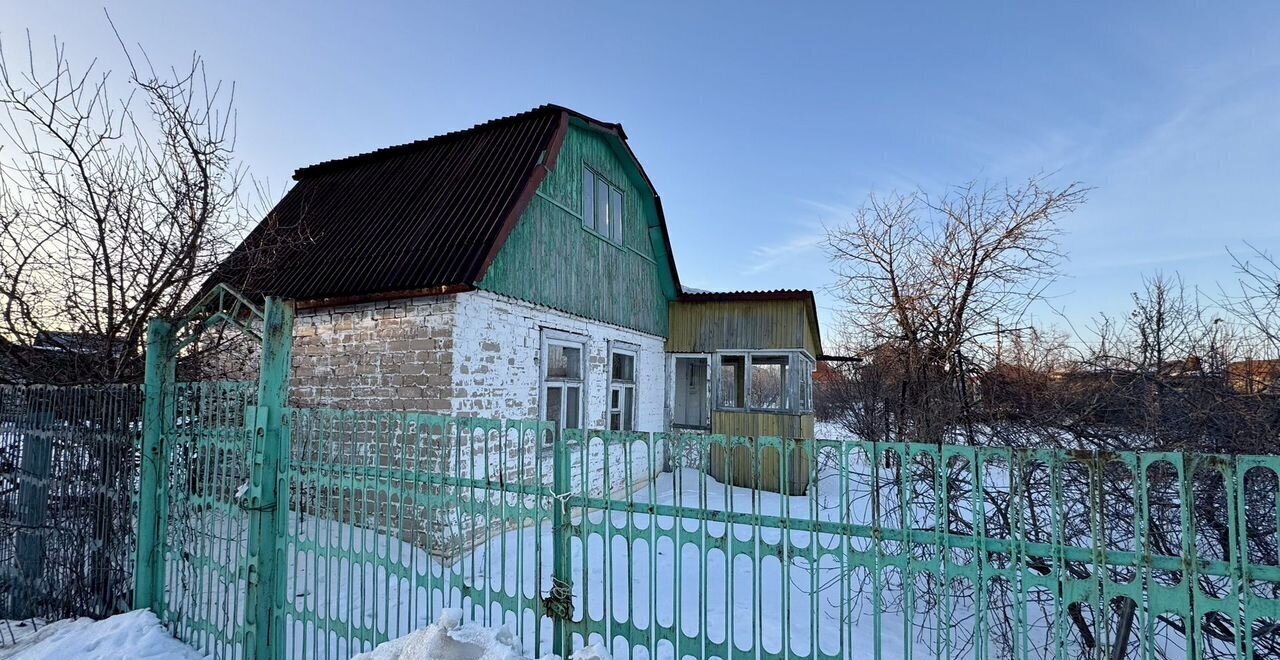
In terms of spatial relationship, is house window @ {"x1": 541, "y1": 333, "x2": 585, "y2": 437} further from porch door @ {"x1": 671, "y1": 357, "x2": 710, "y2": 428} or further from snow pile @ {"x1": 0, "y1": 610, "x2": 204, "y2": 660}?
porch door @ {"x1": 671, "y1": 357, "x2": 710, "y2": 428}

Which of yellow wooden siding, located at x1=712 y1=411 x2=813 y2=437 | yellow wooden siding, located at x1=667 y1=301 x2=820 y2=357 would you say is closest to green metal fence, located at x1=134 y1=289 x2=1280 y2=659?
yellow wooden siding, located at x1=712 y1=411 x2=813 y2=437

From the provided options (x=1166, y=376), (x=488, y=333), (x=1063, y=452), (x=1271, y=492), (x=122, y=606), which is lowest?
(x=122, y=606)

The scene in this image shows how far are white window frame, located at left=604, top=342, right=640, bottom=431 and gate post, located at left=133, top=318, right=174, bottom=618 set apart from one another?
605 cm

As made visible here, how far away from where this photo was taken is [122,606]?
4547 mm

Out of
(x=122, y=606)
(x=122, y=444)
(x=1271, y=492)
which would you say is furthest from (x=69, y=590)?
(x=1271, y=492)

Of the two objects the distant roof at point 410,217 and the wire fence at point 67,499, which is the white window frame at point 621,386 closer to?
the distant roof at point 410,217

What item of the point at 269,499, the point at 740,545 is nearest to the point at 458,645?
the point at 740,545

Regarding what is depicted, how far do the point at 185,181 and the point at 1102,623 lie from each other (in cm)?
820

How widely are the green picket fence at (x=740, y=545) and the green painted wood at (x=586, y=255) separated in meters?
3.26

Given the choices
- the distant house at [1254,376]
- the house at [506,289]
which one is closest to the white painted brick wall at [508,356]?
the house at [506,289]

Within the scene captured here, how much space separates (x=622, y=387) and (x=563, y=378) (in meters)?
2.08

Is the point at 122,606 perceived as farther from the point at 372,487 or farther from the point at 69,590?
the point at 372,487

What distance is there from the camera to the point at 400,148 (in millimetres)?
9906

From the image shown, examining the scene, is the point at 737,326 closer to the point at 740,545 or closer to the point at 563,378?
the point at 563,378
